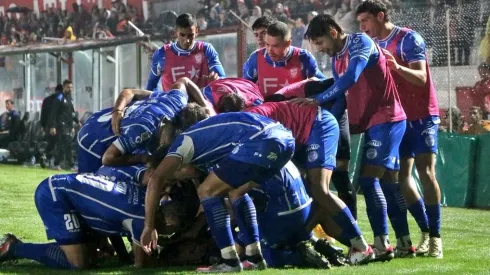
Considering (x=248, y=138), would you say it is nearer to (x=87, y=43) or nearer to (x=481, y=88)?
(x=481, y=88)

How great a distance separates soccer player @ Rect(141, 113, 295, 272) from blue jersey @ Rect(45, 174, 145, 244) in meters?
0.42

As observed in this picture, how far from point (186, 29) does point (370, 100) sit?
298cm

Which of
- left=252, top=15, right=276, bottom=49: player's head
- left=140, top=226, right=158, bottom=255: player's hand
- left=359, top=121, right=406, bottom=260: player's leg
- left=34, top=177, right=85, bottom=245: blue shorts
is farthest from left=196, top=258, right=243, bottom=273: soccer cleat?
left=252, top=15, right=276, bottom=49: player's head

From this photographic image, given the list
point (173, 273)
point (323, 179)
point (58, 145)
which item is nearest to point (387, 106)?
point (323, 179)

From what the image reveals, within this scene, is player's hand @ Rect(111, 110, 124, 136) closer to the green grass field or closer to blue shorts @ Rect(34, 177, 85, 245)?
blue shorts @ Rect(34, 177, 85, 245)

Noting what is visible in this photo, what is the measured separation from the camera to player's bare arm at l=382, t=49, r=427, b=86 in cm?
828

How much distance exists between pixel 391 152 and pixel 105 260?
2.41 metres

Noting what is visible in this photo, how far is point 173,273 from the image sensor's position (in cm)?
713

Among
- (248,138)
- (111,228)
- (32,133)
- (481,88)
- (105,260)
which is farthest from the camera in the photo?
(32,133)

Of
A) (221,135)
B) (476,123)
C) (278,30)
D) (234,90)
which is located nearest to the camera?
(221,135)

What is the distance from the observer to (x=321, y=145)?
7590mm

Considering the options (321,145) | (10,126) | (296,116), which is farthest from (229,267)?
(10,126)

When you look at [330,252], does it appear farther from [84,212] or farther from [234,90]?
[234,90]

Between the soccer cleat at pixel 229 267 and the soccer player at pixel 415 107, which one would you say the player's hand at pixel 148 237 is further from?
the soccer player at pixel 415 107
